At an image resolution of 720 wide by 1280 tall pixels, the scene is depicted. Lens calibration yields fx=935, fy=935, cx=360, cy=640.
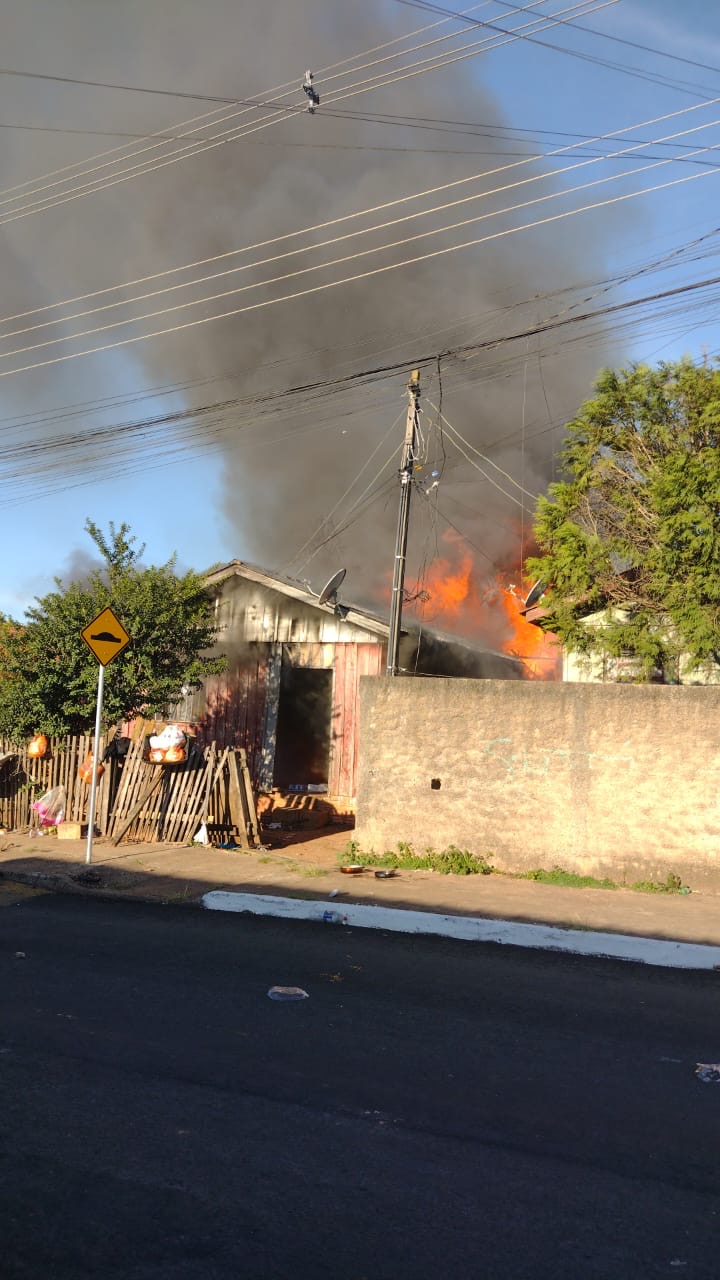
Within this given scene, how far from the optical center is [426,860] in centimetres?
1080

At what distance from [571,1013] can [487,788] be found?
5.09m

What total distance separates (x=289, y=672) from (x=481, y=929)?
11.3 m

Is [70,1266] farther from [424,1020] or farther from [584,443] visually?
[584,443]

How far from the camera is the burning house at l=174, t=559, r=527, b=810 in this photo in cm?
1755

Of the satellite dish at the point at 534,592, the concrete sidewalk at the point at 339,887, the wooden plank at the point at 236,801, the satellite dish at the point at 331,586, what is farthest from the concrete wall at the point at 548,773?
the satellite dish at the point at 534,592

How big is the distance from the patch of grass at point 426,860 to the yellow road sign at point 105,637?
11.9ft

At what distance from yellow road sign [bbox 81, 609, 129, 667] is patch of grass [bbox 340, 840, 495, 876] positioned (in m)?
3.63

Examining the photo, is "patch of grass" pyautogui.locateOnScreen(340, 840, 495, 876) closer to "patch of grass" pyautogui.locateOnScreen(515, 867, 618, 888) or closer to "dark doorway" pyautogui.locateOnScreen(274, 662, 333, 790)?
"patch of grass" pyautogui.locateOnScreen(515, 867, 618, 888)

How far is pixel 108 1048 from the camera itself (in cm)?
462

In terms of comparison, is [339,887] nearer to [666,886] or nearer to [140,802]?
[666,886]

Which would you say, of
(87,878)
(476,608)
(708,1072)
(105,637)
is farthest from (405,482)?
(476,608)

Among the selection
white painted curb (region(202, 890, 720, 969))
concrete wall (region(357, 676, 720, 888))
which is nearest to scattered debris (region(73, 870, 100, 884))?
white painted curb (region(202, 890, 720, 969))

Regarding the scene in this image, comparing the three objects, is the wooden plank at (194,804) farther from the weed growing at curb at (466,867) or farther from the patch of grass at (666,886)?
the patch of grass at (666,886)

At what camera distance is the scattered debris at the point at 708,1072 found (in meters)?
4.52
